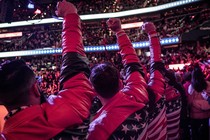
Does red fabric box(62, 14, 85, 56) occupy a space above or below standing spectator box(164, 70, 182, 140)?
above

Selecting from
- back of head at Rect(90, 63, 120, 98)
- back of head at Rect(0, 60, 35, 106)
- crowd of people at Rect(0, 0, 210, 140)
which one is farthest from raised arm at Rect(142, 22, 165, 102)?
back of head at Rect(0, 60, 35, 106)

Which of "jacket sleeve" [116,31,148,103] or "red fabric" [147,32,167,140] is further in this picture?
"red fabric" [147,32,167,140]

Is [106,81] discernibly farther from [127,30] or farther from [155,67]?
[127,30]

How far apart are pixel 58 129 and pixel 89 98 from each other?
8.3 inches

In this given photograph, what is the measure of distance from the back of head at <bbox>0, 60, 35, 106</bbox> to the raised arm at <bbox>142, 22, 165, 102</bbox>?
3.46ft

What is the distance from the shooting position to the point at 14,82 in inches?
44.0

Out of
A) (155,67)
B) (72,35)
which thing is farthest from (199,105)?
(72,35)

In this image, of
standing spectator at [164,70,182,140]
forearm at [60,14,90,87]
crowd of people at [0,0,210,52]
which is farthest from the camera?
crowd of people at [0,0,210,52]

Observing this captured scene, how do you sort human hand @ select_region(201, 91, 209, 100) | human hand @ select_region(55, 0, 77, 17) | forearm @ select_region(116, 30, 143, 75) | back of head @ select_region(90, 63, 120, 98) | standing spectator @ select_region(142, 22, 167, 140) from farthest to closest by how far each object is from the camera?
human hand @ select_region(201, 91, 209, 100) < standing spectator @ select_region(142, 22, 167, 140) < forearm @ select_region(116, 30, 143, 75) < back of head @ select_region(90, 63, 120, 98) < human hand @ select_region(55, 0, 77, 17)

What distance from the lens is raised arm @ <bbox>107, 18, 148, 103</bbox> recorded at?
165 centimetres

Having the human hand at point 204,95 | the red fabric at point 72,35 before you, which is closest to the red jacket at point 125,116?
the red fabric at point 72,35

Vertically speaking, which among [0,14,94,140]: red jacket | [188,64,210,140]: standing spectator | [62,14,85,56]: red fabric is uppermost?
[62,14,85,56]: red fabric

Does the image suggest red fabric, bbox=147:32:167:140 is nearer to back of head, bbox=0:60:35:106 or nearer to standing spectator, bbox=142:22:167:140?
standing spectator, bbox=142:22:167:140

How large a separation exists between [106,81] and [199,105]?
2.99 metres
